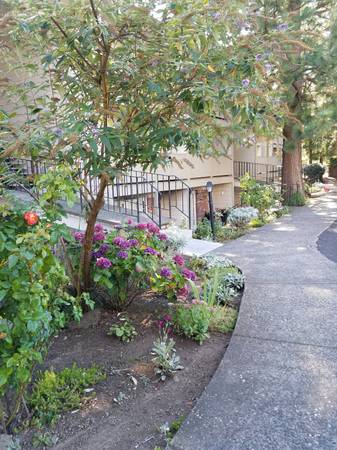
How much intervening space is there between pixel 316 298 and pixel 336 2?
7723mm

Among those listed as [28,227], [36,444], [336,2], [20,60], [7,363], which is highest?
[336,2]

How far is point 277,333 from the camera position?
327 centimetres

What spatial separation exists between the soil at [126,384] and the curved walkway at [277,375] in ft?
0.50

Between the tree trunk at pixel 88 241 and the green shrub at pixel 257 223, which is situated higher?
the tree trunk at pixel 88 241

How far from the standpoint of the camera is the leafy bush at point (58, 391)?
7.57 feet

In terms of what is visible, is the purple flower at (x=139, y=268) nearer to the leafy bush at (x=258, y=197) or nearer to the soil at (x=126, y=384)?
the soil at (x=126, y=384)

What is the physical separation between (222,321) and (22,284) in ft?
7.11

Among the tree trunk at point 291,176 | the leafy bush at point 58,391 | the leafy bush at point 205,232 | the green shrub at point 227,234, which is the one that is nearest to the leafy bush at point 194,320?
the leafy bush at point 58,391

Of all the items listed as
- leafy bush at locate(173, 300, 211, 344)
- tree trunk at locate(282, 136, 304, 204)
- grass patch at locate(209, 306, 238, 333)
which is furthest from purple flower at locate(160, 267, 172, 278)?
tree trunk at locate(282, 136, 304, 204)

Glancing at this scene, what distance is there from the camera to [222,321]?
138 inches

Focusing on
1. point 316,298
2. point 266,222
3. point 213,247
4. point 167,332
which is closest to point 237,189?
point 266,222

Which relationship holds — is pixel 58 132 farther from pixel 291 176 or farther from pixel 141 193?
pixel 291 176

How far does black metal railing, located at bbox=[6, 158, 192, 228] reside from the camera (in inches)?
136

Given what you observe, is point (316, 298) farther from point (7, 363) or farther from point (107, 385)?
point (7, 363)
